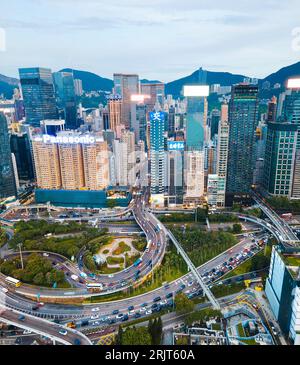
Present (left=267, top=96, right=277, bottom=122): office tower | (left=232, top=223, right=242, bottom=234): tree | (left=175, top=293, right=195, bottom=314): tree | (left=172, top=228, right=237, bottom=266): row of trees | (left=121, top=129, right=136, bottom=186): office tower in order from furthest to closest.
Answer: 1. (left=267, top=96, right=277, bottom=122): office tower
2. (left=121, top=129, right=136, bottom=186): office tower
3. (left=232, top=223, right=242, bottom=234): tree
4. (left=172, top=228, right=237, bottom=266): row of trees
5. (left=175, top=293, right=195, bottom=314): tree

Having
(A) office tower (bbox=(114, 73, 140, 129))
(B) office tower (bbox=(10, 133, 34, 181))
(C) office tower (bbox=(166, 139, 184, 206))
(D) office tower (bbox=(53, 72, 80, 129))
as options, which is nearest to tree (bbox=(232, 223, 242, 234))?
(C) office tower (bbox=(166, 139, 184, 206))

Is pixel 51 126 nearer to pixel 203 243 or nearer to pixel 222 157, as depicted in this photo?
pixel 222 157

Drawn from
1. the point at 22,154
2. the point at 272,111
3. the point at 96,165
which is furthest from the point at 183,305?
the point at 272,111

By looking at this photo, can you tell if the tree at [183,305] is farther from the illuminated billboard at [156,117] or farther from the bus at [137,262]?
the illuminated billboard at [156,117]

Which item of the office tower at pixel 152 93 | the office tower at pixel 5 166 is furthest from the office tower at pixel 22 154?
the office tower at pixel 152 93

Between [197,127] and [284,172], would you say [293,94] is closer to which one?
[284,172]

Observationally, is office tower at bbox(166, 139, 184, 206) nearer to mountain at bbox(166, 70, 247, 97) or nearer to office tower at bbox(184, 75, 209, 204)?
office tower at bbox(184, 75, 209, 204)
